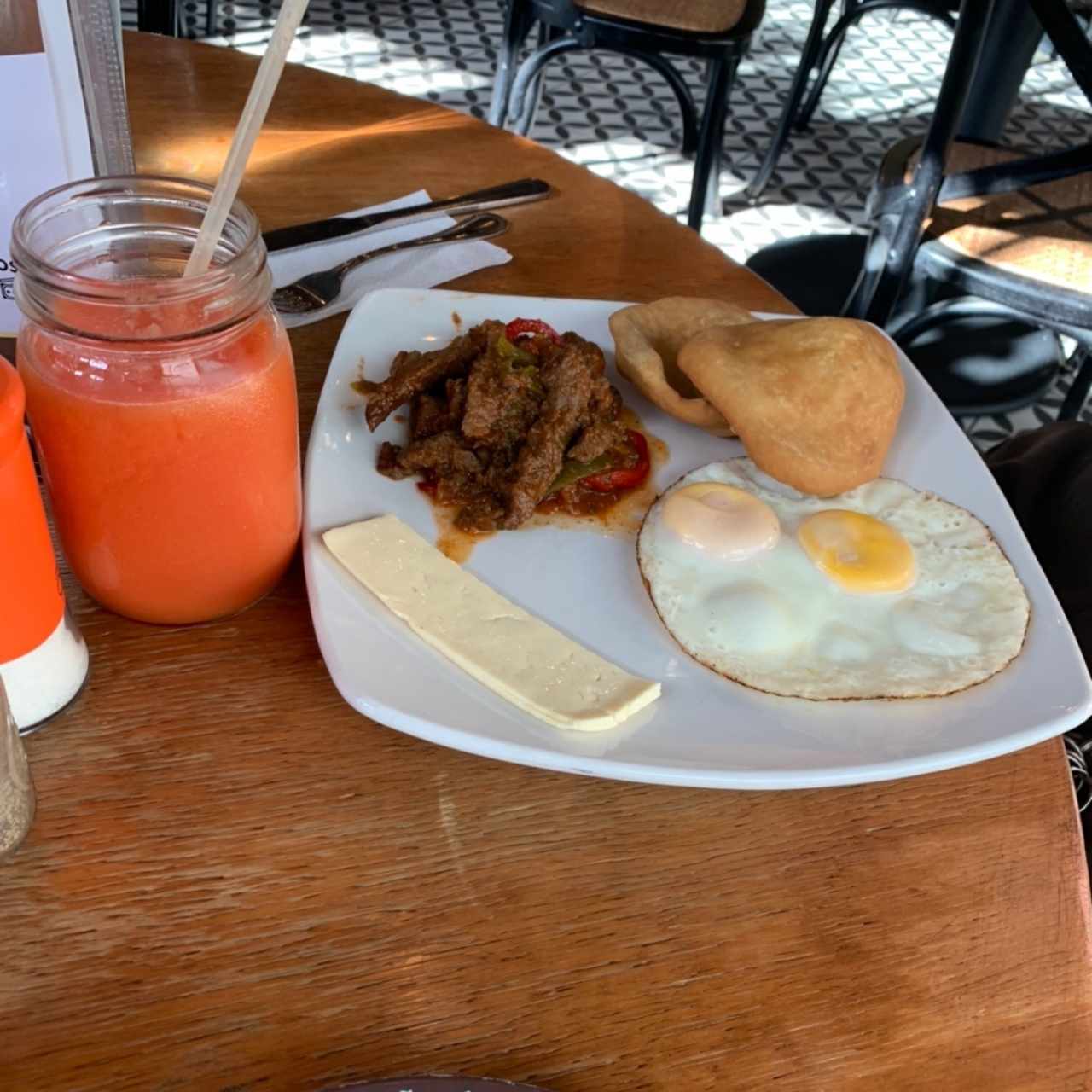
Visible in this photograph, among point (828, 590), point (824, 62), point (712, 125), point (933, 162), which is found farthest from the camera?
point (824, 62)

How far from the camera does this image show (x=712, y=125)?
3223 mm

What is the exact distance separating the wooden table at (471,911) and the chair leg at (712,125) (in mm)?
2562

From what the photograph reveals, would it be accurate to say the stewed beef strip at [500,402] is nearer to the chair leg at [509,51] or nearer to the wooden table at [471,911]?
the wooden table at [471,911]

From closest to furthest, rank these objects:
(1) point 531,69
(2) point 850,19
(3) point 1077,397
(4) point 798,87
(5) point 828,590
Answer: (5) point 828,590 < (3) point 1077,397 < (1) point 531,69 < (2) point 850,19 < (4) point 798,87

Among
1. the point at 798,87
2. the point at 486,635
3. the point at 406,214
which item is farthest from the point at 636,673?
the point at 798,87

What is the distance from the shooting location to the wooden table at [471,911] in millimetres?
762

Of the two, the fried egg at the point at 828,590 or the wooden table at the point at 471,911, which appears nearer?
the wooden table at the point at 471,911

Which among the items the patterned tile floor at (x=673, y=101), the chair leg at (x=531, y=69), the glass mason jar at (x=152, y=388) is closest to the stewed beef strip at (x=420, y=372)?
the glass mason jar at (x=152, y=388)

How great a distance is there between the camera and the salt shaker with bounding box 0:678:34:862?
770 mm

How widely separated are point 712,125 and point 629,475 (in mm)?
2322

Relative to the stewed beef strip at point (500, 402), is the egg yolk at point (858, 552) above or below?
below

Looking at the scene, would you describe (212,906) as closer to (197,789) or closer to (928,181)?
(197,789)

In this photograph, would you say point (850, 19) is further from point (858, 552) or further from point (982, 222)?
point (858, 552)

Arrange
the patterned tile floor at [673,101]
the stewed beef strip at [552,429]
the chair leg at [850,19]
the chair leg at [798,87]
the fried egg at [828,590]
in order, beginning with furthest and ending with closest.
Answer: the patterned tile floor at [673,101], the chair leg at [798,87], the chair leg at [850,19], the stewed beef strip at [552,429], the fried egg at [828,590]
